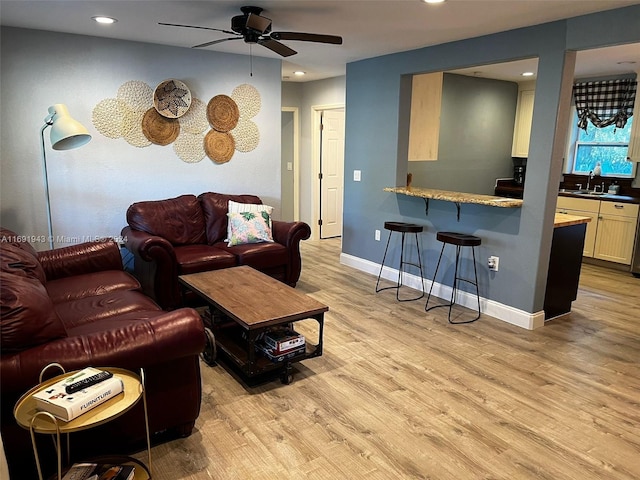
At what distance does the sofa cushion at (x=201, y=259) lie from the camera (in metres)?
3.88

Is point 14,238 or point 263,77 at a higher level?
point 263,77

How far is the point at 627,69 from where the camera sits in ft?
17.8

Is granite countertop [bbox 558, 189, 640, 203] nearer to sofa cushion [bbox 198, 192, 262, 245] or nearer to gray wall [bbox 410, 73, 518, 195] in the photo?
gray wall [bbox 410, 73, 518, 195]

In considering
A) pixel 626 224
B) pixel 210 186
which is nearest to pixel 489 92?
pixel 626 224

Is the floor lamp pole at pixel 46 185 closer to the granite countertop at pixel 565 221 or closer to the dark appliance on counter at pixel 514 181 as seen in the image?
the granite countertop at pixel 565 221

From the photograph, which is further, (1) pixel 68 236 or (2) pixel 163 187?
(2) pixel 163 187

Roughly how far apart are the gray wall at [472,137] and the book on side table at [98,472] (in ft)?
16.3

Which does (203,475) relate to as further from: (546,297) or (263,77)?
(263,77)

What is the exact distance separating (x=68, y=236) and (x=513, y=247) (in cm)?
404

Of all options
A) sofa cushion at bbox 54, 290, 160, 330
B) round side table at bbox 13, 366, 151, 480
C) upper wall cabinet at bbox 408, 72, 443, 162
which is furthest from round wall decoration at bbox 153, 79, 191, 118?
round side table at bbox 13, 366, 151, 480

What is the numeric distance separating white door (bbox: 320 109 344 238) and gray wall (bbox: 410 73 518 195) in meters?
1.40

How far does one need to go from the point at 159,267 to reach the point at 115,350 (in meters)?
1.93

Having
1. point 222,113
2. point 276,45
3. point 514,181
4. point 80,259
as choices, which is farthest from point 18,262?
point 514,181

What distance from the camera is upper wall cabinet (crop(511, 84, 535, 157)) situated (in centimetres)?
659
